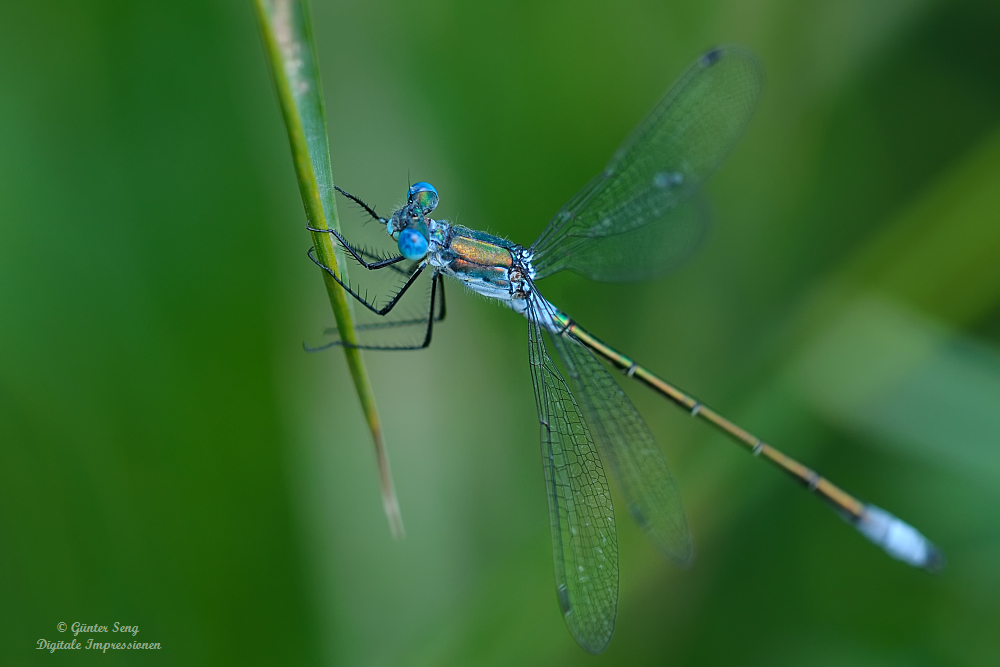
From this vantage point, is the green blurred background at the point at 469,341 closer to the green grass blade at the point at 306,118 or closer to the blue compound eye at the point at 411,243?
the blue compound eye at the point at 411,243

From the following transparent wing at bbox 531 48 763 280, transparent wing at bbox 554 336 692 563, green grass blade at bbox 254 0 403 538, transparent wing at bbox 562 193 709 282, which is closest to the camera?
green grass blade at bbox 254 0 403 538

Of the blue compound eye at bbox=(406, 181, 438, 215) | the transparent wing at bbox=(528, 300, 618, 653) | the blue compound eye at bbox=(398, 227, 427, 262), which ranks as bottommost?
the transparent wing at bbox=(528, 300, 618, 653)

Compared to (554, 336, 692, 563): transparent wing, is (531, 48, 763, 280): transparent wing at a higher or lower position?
higher

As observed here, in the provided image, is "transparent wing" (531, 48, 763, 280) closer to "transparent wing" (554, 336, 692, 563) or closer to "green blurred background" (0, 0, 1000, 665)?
"green blurred background" (0, 0, 1000, 665)

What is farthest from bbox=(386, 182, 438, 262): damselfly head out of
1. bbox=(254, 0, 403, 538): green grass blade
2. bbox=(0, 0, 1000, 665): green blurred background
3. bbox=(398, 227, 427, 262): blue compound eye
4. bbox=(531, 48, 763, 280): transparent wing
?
bbox=(254, 0, 403, 538): green grass blade

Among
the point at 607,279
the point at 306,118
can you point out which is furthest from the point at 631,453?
the point at 306,118

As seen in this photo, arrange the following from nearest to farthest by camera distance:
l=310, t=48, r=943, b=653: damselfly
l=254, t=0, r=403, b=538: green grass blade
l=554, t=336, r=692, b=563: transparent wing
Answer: l=254, t=0, r=403, b=538: green grass blade < l=310, t=48, r=943, b=653: damselfly < l=554, t=336, r=692, b=563: transparent wing

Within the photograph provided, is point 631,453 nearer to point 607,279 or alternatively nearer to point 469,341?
point 607,279

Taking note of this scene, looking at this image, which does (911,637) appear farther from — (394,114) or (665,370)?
(394,114)
